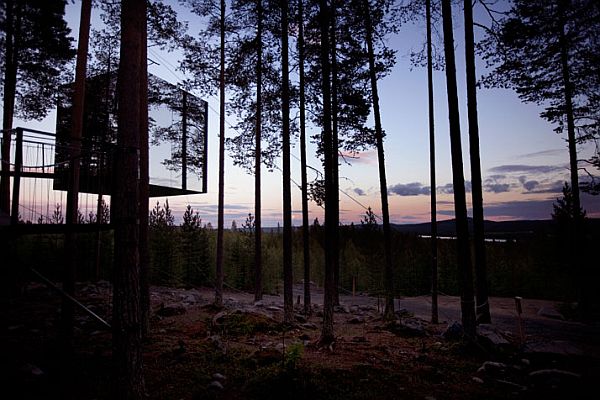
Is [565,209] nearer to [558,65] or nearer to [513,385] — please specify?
[558,65]

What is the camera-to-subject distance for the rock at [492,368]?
705 cm

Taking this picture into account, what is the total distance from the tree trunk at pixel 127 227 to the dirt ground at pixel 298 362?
1.13 meters

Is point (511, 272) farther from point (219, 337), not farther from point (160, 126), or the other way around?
point (160, 126)

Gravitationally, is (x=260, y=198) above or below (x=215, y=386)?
above

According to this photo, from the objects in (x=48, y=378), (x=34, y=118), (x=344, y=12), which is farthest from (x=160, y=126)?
(x=48, y=378)

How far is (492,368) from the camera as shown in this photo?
7129 millimetres


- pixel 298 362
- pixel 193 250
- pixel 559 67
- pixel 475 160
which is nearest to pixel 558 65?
pixel 559 67

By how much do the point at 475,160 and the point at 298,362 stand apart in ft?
26.5

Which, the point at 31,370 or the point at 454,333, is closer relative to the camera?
the point at 31,370

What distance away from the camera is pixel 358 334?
37.6 ft

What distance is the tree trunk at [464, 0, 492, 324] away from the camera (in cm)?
994

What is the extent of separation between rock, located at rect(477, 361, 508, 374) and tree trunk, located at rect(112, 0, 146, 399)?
7.02m

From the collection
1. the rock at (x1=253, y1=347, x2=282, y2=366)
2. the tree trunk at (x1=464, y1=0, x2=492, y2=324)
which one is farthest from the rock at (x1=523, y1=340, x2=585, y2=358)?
the rock at (x1=253, y1=347, x2=282, y2=366)

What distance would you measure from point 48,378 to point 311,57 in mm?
12547
